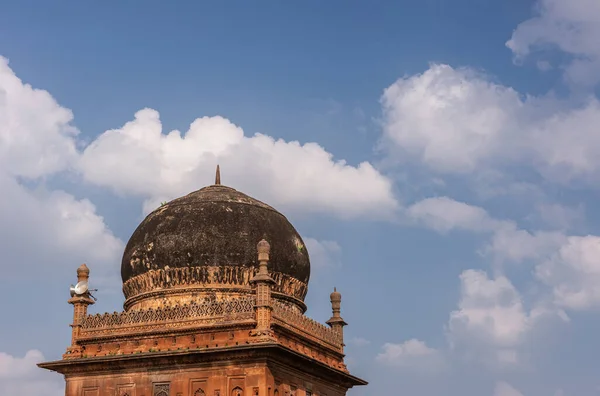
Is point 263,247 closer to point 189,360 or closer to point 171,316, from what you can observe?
point 171,316

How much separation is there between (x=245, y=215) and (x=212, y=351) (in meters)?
4.83

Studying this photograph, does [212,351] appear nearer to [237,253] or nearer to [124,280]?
[237,253]

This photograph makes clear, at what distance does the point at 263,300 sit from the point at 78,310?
5.79 metres

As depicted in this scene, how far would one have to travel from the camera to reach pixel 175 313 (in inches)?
963

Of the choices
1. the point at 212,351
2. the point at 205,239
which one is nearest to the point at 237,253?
the point at 205,239

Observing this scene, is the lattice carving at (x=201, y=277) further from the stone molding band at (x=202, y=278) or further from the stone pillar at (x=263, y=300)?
the stone pillar at (x=263, y=300)

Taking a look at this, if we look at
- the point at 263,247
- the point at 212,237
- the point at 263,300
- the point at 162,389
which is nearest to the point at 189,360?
the point at 162,389

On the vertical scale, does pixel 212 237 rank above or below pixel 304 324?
above

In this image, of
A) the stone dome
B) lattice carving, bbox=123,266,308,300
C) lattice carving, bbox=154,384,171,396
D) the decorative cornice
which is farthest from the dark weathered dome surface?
lattice carving, bbox=154,384,171,396

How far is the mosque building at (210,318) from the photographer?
2336 cm

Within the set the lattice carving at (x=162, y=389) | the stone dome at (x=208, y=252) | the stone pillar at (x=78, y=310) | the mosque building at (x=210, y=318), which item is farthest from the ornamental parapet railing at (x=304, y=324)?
the stone pillar at (x=78, y=310)

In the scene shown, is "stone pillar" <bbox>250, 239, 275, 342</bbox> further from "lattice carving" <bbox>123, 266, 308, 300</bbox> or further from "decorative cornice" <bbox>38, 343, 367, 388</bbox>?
"lattice carving" <bbox>123, 266, 308, 300</bbox>

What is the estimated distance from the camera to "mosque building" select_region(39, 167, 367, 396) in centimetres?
2336

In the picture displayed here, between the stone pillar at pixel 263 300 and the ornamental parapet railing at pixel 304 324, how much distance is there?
1.91 ft
